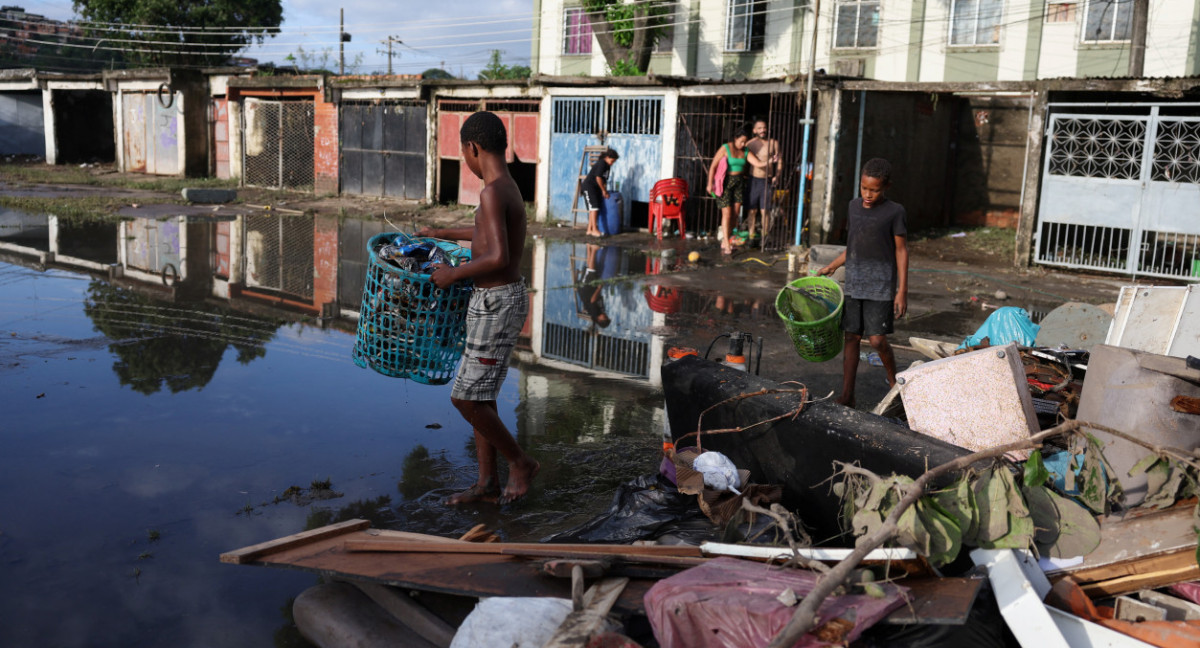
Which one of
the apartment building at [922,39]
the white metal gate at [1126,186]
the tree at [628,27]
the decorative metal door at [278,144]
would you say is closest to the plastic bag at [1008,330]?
the white metal gate at [1126,186]

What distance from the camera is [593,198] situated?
1619 centimetres

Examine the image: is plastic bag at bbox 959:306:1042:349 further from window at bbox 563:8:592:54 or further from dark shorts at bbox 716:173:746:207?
window at bbox 563:8:592:54

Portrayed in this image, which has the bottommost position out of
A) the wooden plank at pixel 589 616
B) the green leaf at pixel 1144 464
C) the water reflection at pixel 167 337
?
the water reflection at pixel 167 337

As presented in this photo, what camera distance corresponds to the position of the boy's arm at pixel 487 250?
13.3 feet

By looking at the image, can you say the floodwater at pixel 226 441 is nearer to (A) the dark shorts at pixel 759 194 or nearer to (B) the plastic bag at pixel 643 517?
(B) the plastic bag at pixel 643 517

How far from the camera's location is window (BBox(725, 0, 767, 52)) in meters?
23.4

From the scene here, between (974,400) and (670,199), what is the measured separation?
1209 cm

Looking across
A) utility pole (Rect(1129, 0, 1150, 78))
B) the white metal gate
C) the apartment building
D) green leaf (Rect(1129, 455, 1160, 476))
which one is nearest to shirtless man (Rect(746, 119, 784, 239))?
the apartment building

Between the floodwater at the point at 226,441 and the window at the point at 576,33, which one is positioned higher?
the window at the point at 576,33

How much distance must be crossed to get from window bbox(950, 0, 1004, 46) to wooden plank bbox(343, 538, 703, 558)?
20213mm

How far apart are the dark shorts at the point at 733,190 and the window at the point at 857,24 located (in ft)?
31.1

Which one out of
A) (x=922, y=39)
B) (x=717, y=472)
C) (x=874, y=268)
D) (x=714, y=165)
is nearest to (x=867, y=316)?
(x=874, y=268)

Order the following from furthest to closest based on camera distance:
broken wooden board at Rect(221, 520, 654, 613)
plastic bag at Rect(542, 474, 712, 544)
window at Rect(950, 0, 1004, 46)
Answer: window at Rect(950, 0, 1004, 46), plastic bag at Rect(542, 474, 712, 544), broken wooden board at Rect(221, 520, 654, 613)

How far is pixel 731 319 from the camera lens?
30.1ft
